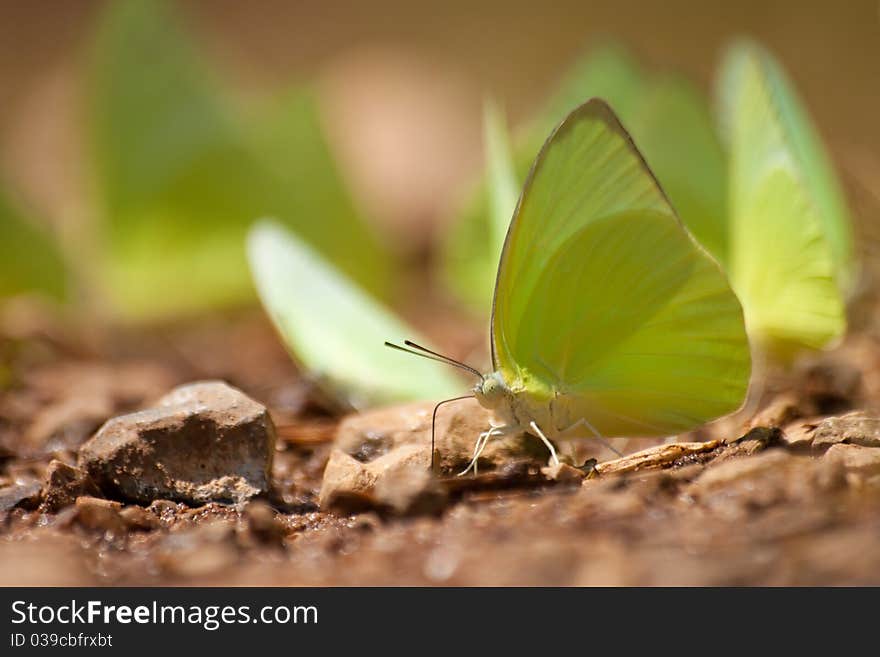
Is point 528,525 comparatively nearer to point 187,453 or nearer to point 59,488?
point 187,453

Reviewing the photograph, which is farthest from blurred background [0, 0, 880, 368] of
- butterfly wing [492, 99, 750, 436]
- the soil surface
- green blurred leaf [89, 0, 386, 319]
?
the soil surface

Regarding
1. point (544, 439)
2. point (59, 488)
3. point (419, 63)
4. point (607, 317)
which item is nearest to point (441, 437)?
point (544, 439)

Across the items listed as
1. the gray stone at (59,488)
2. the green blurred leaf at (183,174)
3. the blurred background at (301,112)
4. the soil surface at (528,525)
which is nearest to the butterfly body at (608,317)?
the soil surface at (528,525)

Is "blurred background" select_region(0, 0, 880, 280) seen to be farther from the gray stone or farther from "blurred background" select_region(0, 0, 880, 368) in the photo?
the gray stone

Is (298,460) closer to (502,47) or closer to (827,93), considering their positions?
(827,93)

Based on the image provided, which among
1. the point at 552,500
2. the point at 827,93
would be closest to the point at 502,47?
the point at 827,93
